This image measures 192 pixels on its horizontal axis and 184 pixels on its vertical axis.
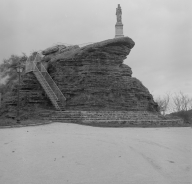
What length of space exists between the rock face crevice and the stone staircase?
85 centimetres

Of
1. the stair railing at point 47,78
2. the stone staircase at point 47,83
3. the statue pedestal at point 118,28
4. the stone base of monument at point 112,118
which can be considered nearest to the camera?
the stone base of monument at point 112,118

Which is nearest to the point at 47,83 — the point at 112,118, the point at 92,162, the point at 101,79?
the point at 101,79

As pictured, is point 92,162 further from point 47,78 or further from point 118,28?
point 118,28

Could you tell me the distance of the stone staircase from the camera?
23.2 metres

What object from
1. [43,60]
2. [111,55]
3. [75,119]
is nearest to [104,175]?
[75,119]

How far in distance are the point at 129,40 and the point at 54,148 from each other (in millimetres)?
18150

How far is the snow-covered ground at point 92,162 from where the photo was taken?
580 cm

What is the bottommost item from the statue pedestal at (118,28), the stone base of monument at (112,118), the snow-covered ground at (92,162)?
the snow-covered ground at (92,162)

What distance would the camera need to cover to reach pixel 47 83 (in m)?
23.9

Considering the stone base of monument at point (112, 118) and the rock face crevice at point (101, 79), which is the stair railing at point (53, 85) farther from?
the stone base of monument at point (112, 118)

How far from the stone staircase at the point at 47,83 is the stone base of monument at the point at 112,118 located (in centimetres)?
182

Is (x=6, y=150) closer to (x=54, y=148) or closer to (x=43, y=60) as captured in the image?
(x=54, y=148)

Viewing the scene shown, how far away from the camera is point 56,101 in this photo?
23250 mm

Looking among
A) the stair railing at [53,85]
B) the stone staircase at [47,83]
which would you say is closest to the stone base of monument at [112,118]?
the stone staircase at [47,83]
